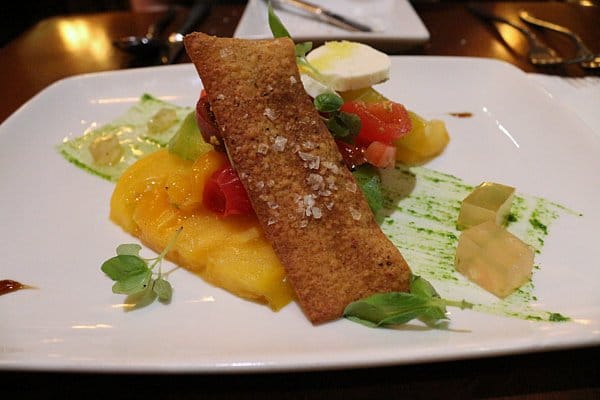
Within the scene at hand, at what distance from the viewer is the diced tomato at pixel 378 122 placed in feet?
7.01

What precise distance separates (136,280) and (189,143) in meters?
0.74

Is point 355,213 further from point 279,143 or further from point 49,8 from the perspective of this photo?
point 49,8

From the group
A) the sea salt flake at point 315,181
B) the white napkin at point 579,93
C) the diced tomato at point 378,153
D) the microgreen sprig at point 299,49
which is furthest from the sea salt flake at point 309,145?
the white napkin at point 579,93

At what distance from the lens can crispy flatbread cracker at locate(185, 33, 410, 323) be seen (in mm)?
1593

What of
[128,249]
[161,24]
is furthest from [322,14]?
[128,249]

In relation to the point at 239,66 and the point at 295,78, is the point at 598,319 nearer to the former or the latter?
the point at 295,78

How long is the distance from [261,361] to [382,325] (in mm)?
396

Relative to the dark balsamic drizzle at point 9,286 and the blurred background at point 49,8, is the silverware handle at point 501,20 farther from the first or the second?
the dark balsamic drizzle at point 9,286

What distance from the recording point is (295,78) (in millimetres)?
1854

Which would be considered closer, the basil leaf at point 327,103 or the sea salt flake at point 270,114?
the sea salt flake at point 270,114

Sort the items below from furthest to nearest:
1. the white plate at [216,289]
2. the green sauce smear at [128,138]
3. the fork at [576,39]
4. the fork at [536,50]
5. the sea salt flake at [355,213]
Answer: the fork at [536,50]
the fork at [576,39]
the green sauce smear at [128,138]
the sea salt flake at [355,213]
the white plate at [216,289]

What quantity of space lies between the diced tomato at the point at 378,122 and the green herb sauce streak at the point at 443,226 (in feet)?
0.76

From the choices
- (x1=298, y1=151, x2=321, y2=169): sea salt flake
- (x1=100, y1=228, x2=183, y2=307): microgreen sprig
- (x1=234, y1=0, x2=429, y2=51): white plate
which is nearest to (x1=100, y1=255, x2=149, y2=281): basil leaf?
(x1=100, y1=228, x2=183, y2=307): microgreen sprig

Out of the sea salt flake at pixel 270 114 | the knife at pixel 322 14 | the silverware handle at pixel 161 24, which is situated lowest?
the silverware handle at pixel 161 24
